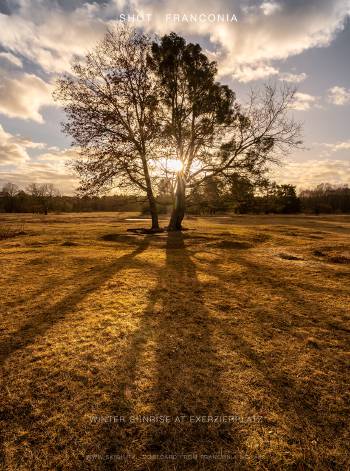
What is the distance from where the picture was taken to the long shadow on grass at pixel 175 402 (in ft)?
7.51

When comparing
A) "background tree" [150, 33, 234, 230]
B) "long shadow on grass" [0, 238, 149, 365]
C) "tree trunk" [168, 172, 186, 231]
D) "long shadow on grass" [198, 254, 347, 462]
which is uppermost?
"background tree" [150, 33, 234, 230]

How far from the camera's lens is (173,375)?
3.29 metres

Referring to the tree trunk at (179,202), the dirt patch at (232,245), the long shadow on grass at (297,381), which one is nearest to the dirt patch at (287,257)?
the dirt patch at (232,245)

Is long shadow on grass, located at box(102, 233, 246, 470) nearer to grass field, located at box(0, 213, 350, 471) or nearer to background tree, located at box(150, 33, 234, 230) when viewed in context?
grass field, located at box(0, 213, 350, 471)

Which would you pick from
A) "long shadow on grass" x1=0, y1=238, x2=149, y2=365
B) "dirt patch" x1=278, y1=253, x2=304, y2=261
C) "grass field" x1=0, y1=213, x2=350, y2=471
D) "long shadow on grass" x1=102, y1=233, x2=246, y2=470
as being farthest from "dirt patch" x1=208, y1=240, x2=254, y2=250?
"long shadow on grass" x1=102, y1=233, x2=246, y2=470

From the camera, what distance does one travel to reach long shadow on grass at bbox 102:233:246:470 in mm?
2289

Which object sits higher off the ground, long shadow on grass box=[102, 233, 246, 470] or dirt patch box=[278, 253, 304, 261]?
dirt patch box=[278, 253, 304, 261]

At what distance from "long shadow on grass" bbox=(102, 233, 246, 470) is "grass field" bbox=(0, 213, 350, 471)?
12 mm

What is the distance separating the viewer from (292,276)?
7.75 metres

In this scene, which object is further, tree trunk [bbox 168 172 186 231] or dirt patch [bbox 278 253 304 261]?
tree trunk [bbox 168 172 186 231]

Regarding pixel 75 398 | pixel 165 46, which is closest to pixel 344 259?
pixel 75 398

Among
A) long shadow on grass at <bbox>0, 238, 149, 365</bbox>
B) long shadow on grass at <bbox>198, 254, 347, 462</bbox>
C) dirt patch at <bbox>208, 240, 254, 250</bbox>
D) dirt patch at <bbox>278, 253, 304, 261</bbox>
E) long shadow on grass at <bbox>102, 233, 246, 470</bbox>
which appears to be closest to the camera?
long shadow on grass at <bbox>102, 233, 246, 470</bbox>

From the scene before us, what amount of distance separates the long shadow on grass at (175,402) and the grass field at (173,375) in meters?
0.01

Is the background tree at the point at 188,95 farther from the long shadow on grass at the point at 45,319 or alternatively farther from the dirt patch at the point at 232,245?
the long shadow on grass at the point at 45,319
